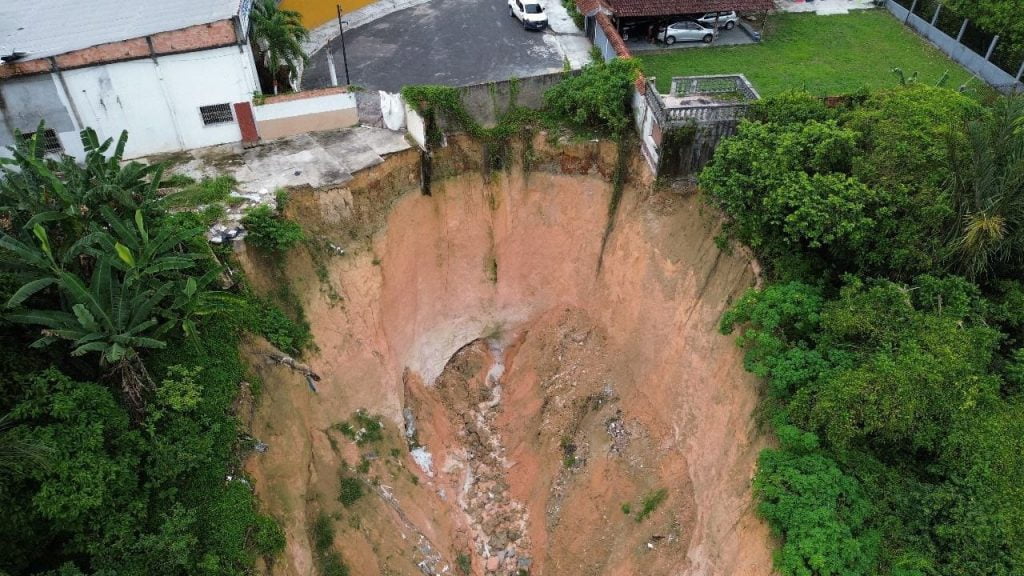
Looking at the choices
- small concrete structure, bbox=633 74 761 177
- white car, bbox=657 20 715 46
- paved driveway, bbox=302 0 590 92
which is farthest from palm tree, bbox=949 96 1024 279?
white car, bbox=657 20 715 46

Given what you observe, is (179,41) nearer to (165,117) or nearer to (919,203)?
(165,117)

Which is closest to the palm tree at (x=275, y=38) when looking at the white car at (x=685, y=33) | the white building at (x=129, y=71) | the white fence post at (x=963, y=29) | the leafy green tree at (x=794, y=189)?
the white building at (x=129, y=71)

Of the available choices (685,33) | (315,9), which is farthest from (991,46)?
(315,9)

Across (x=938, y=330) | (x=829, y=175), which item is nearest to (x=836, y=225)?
(x=829, y=175)

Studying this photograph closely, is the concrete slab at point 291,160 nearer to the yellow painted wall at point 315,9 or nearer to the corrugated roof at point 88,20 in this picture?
the corrugated roof at point 88,20

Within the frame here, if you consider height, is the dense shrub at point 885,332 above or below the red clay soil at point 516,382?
above

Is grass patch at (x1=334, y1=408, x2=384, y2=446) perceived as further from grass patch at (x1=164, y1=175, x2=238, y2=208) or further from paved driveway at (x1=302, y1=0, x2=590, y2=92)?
paved driveway at (x1=302, y1=0, x2=590, y2=92)
